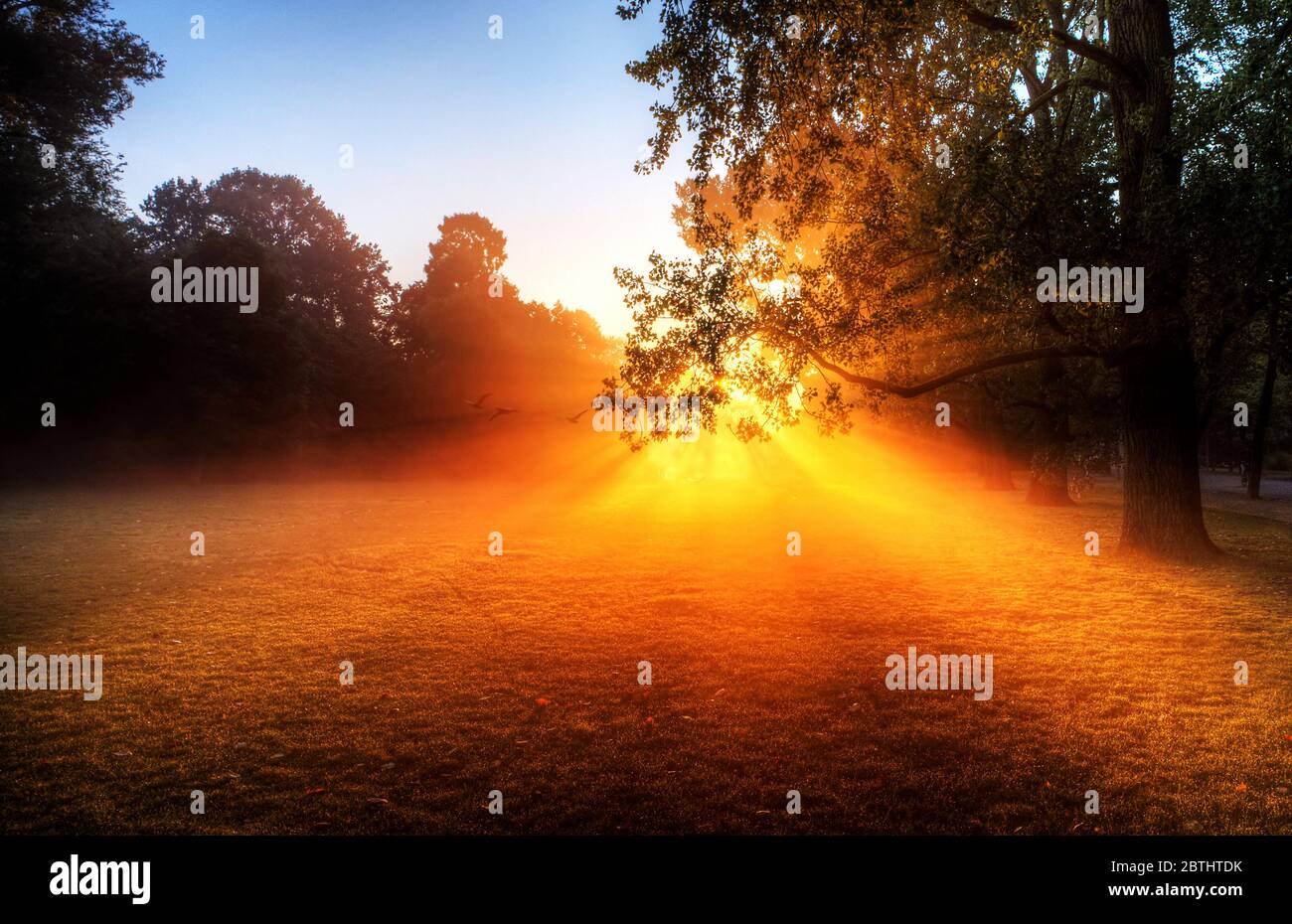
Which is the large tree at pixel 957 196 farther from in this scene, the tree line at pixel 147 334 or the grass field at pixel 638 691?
the tree line at pixel 147 334

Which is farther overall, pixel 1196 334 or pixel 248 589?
pixel 1196 334

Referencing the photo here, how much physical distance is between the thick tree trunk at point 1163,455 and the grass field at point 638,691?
0.85 meters

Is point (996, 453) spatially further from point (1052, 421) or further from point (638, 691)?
point (638, 691)

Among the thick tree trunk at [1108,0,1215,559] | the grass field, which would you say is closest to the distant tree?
the grass field

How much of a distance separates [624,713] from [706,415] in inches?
285

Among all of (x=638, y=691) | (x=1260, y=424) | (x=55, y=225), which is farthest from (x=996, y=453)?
(x=55, y=225)

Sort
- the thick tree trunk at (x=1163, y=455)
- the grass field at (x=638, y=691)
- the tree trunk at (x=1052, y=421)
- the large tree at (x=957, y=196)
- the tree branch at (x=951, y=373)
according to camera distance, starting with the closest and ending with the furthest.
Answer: the grass field at (x=638, y=691)
the large tree at (x=957, y=196)
the tree branch at (x=951, y=373)
the thick tree trunk at (x=1163, y=455)
the tree trunk at (x=1052, y=421)

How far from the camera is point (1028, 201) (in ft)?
37.0

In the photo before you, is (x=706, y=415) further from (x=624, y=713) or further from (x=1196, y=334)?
(x=1196, y=334)

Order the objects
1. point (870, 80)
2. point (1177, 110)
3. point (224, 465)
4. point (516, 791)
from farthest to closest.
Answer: point (224, 465)
point (1177, 110)
point (870, 80)
point (516, 791)

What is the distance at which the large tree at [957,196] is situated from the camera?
428 inches

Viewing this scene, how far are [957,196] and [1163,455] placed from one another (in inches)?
302

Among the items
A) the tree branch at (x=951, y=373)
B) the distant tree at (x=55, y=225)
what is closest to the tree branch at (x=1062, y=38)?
the tree branch at (x=951, y=373)
